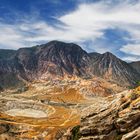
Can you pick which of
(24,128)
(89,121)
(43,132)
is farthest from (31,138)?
(89,121)

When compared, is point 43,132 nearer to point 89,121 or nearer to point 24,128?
point 24,128

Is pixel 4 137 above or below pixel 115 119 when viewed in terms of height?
below

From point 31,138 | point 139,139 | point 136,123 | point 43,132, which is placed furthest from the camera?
point 43,132

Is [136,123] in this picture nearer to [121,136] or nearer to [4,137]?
[121,136]

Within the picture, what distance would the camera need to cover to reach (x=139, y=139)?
156 feet

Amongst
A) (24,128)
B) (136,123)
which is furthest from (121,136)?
(24,128)

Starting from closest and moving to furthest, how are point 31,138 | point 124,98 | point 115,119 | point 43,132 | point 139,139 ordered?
point 139,139, point 115,119, point 124,98, point 31,138, point 43,132

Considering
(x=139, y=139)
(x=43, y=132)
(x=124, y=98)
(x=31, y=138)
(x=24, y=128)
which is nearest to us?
(x=139, y=139)

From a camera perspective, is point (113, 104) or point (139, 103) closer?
point (139, 103)

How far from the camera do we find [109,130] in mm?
55562

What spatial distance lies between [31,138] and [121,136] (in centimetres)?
11501

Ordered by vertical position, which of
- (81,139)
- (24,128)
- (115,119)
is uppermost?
(115,119)

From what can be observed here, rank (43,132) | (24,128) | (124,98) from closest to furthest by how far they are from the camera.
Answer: (124,98)
(43,132)
(24,128)

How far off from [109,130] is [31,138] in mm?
111343
